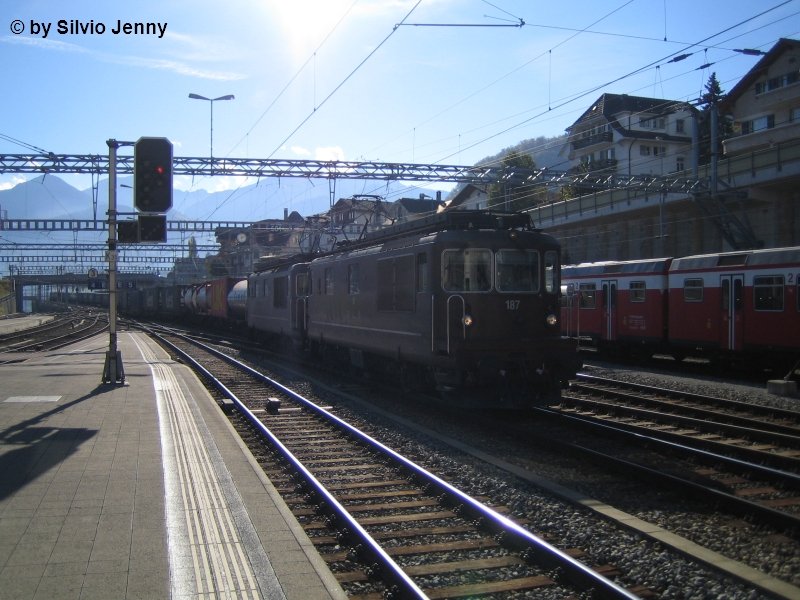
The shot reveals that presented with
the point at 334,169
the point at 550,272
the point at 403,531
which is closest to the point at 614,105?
the point at 334,169

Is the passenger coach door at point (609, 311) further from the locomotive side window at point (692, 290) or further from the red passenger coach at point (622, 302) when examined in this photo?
the locomotive side window at point (692, 290)

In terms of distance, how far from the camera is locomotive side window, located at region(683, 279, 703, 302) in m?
19.1

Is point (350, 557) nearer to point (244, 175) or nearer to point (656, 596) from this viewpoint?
point (656, 596)

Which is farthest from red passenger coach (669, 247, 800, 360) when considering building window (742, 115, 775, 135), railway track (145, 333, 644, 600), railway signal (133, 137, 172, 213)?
building window (742, 115, 775, 135)

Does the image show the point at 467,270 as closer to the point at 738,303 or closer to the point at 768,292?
the point at 768,292

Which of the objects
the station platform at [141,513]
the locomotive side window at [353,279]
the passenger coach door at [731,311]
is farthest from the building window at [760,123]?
the station platform at [141,513]

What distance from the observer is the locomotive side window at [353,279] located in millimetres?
15180

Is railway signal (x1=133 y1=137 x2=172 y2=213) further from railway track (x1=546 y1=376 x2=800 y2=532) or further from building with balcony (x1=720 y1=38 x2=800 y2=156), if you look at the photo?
building with balcony (x1=720 y1=38 x2=800 y2=156)

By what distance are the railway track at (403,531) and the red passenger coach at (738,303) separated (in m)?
11.6

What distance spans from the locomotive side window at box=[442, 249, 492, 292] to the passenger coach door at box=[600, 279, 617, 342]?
39.4 ft

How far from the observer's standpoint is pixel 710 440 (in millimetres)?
9812

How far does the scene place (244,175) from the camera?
95.1 feet

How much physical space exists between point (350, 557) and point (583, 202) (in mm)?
33023

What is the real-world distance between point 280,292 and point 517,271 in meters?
13.5
